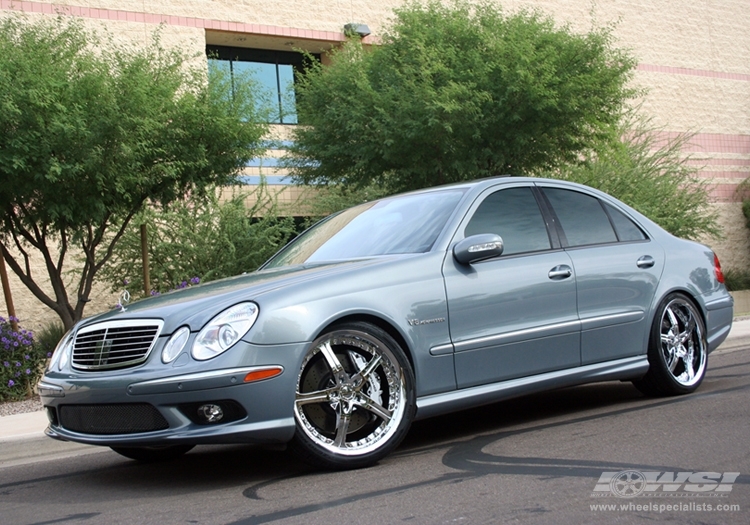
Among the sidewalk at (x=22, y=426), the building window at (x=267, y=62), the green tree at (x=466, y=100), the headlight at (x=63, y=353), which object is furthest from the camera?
the building window at (x=267, y=62)

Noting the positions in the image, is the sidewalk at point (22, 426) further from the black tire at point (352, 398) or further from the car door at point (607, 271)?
the car door at point (607, 271)

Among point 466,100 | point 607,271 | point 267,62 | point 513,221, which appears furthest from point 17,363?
point 267,62

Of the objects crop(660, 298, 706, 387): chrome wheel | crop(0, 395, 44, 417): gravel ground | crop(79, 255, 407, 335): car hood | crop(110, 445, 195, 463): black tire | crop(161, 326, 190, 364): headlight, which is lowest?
crop(0, 395, 44, 417): gravel ground

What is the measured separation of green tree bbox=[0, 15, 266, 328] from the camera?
392 inches

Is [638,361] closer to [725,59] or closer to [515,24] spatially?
[515,24]

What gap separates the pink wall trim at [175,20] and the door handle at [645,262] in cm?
1581

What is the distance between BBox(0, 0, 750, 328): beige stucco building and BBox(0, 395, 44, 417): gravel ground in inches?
570

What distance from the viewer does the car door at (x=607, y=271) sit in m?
6.49

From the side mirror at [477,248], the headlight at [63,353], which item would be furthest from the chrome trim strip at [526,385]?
the headlight at [63,353]

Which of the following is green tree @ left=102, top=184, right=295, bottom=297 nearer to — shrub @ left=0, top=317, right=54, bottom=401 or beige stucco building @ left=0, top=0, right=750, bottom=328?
beige stucco building @ left=0, top=0, right=750, bottom=328

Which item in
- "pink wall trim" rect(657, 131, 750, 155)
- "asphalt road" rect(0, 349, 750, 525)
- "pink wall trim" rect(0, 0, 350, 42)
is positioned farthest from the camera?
"pink wall trim" rect(657, 131, 750, 155)

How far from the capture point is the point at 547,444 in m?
5.62

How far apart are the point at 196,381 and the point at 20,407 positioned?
18.8 feet

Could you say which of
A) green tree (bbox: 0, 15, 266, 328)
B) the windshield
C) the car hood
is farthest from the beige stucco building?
the car hood
